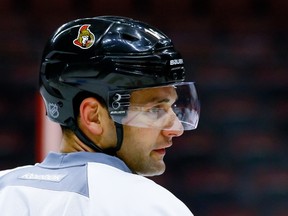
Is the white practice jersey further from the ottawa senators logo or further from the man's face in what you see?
the ottawa senators logo

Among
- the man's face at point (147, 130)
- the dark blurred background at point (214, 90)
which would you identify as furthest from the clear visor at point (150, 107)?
the dark blurred background at point (214, 90)

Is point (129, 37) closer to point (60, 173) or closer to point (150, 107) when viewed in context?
point (150, 107)

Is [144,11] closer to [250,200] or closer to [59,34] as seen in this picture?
[250,200]

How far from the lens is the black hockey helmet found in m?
1.28

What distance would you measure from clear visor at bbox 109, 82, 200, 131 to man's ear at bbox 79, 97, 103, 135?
3cm

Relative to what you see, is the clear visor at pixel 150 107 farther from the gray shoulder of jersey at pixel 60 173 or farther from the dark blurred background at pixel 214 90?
the dark blurred background at pixel 214 90

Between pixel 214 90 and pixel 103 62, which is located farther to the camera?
pixel 214 90

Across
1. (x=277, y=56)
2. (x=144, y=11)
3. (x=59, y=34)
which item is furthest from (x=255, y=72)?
(x=59, y=34)

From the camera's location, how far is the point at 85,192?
3.86 ft

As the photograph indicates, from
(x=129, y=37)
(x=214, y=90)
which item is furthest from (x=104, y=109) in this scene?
(x=214, y=90)

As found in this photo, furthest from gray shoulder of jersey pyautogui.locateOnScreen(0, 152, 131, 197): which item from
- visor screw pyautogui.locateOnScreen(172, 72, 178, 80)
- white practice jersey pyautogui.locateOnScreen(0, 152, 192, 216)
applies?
visor screw pyautogui.locateOnScreen(172, 72, 178, 80)

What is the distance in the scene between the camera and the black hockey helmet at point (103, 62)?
1.28 meters

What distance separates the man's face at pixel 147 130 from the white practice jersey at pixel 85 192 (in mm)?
36

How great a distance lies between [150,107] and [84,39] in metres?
0.15
